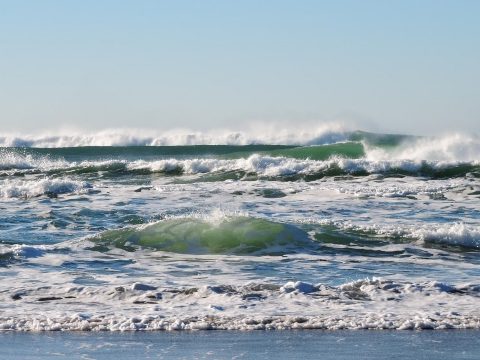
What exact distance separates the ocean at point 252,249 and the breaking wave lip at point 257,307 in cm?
2

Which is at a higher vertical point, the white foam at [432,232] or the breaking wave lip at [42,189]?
the breaking wave lip at [42,189]

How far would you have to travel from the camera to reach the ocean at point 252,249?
32.6ft

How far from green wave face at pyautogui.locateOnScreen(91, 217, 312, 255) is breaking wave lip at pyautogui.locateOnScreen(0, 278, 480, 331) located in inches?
144

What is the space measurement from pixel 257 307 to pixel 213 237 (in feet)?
17.9

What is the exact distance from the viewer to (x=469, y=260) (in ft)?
Result: 46.0

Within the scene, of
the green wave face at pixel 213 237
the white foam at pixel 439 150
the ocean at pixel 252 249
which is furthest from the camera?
the white foam at pixel 439 150

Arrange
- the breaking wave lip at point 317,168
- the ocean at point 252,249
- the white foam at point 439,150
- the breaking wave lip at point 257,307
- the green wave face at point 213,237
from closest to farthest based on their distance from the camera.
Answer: the breaking wave lip at point 257,307 < the ocean at point 252,249 < the green wave face at point 213,237 < the breaking wave lip at point 317,168 < the white foam at point 439,150

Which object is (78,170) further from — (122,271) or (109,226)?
(122,271)

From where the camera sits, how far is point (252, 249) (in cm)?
1494

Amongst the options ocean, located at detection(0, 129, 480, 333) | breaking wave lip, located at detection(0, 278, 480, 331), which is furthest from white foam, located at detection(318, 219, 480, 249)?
breaking wave lip, located at detection(0, 278, 480, 331)

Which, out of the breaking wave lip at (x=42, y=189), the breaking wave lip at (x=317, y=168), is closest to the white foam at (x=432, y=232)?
the breaking wave lip at (x=42, y=189)

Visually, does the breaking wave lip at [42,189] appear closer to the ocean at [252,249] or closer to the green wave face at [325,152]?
the ocean at [252,249]

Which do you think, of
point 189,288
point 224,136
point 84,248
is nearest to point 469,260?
point 189,288

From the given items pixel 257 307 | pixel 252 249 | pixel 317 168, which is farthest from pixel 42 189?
pixel 257 307
